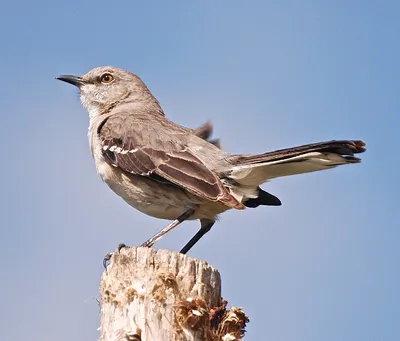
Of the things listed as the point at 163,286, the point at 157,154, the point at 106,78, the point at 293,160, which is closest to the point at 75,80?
the point at 106,78

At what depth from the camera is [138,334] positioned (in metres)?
5.31

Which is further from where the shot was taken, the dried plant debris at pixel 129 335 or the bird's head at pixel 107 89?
the bird's head at pixel 107 89

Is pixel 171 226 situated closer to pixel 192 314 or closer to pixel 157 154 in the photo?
pixel 157 154

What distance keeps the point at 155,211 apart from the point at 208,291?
266 cm

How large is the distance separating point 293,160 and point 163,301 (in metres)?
2.62

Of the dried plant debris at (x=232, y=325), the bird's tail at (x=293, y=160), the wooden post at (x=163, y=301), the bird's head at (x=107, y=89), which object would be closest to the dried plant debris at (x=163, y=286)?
the wooden post at (x=163, y=301)

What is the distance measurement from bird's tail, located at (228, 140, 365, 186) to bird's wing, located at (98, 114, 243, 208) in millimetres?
337

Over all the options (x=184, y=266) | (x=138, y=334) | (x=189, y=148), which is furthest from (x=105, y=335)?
(x=189, y=148)

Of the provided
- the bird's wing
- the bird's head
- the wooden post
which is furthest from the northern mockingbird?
the wooden post

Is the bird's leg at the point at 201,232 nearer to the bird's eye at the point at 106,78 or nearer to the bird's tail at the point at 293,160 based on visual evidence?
the bird's tail at the point at 293,160

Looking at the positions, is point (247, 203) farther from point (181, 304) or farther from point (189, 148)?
point (181, 304)

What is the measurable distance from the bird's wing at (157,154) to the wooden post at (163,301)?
195 cm

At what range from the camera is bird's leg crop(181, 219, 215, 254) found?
28.4ft

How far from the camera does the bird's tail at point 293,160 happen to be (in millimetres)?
7285
